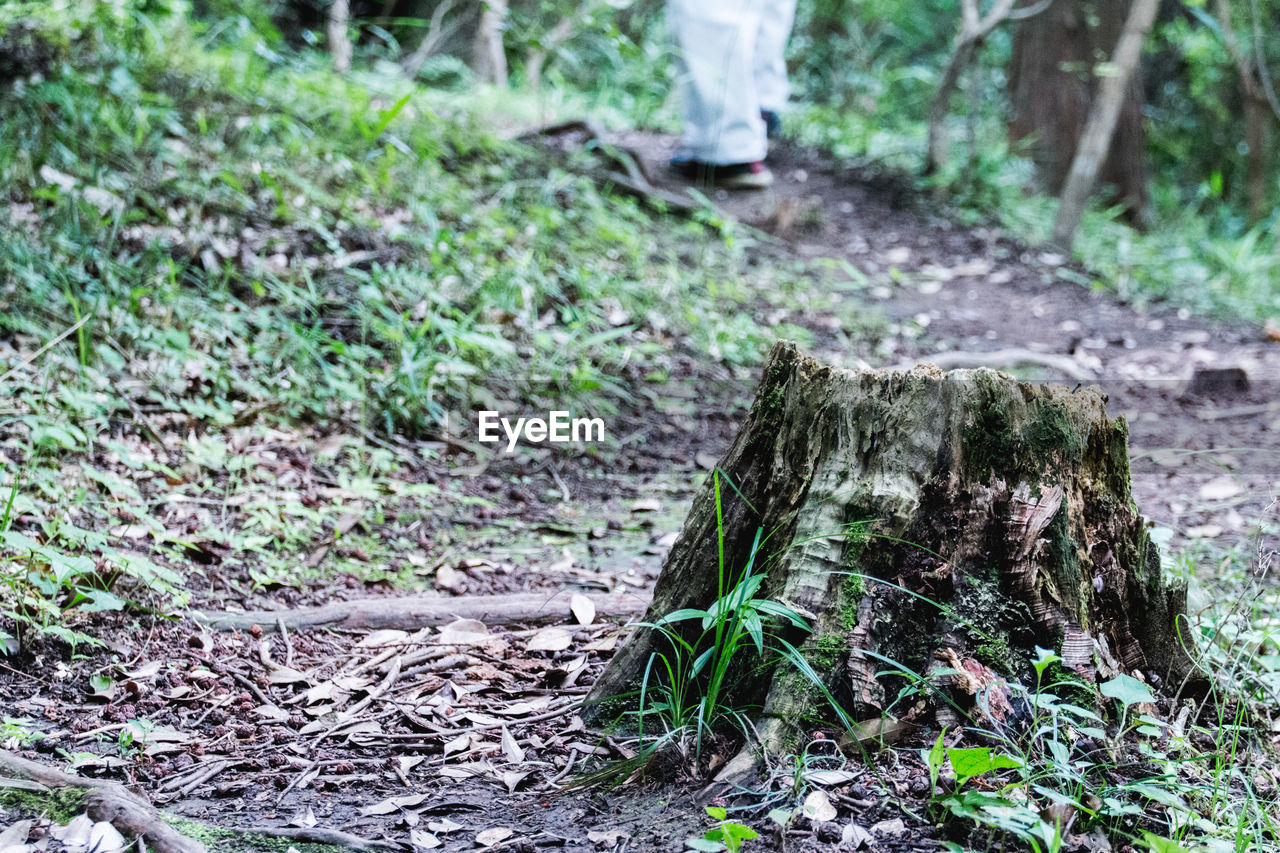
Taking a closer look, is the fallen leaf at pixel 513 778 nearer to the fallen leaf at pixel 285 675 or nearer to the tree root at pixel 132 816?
the tree root at pixel 132 816

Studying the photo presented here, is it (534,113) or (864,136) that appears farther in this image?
(864,136)

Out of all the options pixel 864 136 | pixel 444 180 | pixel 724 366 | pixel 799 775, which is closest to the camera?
pixel 799 775

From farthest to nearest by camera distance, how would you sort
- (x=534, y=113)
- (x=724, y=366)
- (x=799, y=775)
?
(x=534, y=113), (x=724, y=366), (x=799, y=775)

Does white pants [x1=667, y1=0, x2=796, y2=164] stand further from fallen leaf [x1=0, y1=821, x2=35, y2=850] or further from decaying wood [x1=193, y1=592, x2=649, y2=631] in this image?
fallen leaf [x1=0, y1=821, x2=35, y2=850]

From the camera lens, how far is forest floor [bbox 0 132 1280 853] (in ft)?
5.32

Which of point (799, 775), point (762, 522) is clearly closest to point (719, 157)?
point (762, 522)

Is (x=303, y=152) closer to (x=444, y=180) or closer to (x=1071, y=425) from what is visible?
(x=444, y=180)

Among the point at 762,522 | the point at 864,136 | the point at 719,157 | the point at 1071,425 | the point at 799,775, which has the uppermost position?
the point at 864,136

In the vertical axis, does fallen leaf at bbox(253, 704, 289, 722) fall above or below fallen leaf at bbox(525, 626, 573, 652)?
below

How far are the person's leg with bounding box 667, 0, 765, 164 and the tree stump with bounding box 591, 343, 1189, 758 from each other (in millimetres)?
4517

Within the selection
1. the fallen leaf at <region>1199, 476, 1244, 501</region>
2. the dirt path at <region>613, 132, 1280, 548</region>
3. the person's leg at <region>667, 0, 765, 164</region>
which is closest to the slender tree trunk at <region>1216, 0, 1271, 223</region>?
the dirt path at <region>613, 132, 1280, 548</region>

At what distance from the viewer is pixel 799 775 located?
155 centimetres

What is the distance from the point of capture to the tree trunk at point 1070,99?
29.3 feet

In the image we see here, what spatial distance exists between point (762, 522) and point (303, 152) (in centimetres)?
400
